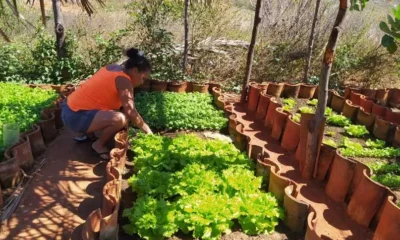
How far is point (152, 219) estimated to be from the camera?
294 centimetres

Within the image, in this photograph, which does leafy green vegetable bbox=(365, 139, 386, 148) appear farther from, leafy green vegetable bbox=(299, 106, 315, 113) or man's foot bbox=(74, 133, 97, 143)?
man's foot bbox=(74, 133, 97, 143)

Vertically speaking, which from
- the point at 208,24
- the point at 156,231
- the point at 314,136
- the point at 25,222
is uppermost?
the point at 208,24

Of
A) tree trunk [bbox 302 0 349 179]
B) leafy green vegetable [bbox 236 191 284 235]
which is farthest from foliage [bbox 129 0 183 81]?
leafy green vegetable [bbox 236 191 284 235]

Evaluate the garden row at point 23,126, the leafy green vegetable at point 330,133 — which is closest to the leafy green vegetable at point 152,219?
the garden row at point 23,126

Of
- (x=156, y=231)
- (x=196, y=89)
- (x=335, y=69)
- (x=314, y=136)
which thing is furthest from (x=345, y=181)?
(x=335, y=69)

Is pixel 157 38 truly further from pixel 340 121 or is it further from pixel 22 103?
pixel 340 121

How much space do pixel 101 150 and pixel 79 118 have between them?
1.51ft

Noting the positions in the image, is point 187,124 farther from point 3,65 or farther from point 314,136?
point 3,65

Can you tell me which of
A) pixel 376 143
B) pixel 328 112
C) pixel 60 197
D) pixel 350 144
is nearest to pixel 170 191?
pixel 60 197

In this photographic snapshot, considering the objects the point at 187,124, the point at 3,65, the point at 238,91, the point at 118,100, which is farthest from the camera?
the point at 238,91

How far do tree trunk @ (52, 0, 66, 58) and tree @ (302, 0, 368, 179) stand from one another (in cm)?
543

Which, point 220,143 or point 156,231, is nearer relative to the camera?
point 156,231

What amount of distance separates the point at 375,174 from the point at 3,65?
6.65m

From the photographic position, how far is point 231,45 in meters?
9.41
